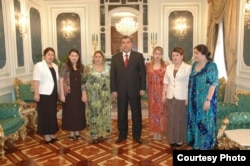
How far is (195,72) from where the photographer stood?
333 centimetres

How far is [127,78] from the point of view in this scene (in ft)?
12.5

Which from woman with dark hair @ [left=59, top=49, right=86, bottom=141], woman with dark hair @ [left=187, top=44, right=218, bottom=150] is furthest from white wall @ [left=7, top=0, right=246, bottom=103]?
woman with dark hair @ [left=187, top=44, right=218, bottom=150]

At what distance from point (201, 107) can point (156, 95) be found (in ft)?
2.86

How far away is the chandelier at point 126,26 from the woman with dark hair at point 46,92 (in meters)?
3.81

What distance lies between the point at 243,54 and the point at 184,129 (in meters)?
1.88

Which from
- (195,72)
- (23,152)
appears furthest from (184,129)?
(23,152)

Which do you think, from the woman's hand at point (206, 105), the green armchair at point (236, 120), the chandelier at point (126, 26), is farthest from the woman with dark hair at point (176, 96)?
the chandelier at point (126, 26)

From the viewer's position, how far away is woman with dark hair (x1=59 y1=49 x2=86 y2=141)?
3875 millimetres

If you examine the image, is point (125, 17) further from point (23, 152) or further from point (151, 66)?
point (23, 152)

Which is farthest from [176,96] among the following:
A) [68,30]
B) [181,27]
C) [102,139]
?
[68,30]

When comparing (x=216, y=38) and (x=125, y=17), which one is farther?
(x=125, y=17)

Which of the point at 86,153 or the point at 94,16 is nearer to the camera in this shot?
the point at 86,153

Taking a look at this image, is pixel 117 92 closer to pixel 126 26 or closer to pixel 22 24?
pixel 22 24

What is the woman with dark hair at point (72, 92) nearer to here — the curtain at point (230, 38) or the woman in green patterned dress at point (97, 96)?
the woman in green patterned dress at point (97, 96)
